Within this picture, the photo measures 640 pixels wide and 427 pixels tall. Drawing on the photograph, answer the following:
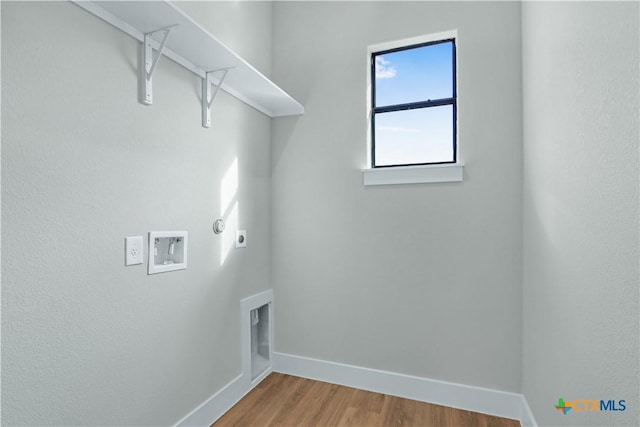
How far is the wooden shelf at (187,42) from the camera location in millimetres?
1234

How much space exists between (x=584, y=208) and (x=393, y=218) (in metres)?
1.18

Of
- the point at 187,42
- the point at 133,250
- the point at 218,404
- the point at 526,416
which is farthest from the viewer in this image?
the point at 218,404

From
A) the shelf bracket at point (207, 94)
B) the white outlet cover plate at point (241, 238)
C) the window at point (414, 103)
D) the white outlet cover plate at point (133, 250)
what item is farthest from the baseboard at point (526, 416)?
the shelf bracket at point (207, 94)

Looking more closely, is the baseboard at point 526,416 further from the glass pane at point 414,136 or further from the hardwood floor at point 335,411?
the glass pane at point 414,136

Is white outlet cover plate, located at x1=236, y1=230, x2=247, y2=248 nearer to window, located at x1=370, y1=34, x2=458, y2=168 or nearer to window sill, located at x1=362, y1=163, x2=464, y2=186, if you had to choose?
window sill, located at x1=362, y1=163, x2=464, y2=186

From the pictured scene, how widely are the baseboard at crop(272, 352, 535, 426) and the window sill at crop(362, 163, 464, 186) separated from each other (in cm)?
133

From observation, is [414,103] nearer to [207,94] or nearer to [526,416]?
[207,94]

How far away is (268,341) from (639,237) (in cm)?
228

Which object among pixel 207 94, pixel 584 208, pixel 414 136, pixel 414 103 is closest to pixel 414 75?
pixel 414 103

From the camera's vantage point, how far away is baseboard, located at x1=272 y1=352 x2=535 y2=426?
189 cm

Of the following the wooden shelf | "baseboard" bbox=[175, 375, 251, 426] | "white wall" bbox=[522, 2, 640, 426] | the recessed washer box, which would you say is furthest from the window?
"baseboard" bbox=[175, 375, 251, 426]

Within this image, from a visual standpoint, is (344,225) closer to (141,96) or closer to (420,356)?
(420,356)

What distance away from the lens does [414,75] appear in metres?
2.21

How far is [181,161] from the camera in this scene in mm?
1630
